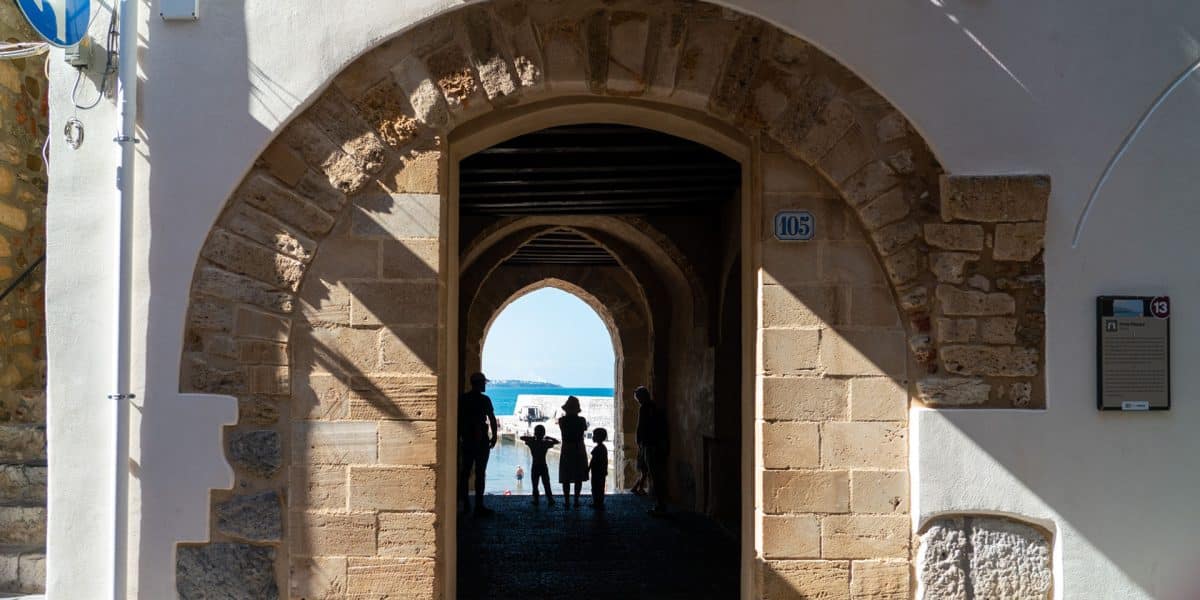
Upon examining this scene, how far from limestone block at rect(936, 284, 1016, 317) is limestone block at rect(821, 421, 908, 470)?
21.1 inches

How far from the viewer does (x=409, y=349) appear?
4.25 metres

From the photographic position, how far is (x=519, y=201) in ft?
27.9

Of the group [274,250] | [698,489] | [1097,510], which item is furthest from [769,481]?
[698,489]

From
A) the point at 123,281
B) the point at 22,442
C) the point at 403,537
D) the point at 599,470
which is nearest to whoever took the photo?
the point at 123,281

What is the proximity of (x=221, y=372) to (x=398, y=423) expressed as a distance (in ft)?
2.47

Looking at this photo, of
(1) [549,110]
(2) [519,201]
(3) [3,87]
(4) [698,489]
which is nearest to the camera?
(1) [549,110]

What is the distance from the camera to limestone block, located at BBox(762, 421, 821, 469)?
425 cm

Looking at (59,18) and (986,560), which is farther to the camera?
(986,560)

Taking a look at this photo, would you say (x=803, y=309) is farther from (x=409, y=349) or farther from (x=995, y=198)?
(x=409, y=349)

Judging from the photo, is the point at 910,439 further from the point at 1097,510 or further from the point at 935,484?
the point at 1097,510

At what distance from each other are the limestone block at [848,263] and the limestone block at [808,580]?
119cm

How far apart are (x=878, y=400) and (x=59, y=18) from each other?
3.62 m

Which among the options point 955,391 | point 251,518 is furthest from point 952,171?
point 251,518

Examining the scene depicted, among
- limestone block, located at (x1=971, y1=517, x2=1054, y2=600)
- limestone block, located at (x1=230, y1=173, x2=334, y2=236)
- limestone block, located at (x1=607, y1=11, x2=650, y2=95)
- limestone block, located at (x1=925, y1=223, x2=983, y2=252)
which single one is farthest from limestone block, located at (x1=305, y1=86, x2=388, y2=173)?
limestone block, located at (x1=971, y1=517, x2=1054, y2=600)
